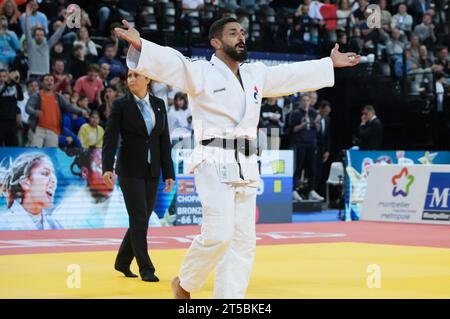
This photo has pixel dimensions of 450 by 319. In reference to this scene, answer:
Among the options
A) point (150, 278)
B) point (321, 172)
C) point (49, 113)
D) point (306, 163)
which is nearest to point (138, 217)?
point (150, 278)

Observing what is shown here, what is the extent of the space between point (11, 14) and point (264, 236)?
6.93m

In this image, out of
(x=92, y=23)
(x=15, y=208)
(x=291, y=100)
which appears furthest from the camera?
(x=291, y=100)

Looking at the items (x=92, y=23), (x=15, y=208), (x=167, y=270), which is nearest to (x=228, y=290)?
(x=167, y=270)

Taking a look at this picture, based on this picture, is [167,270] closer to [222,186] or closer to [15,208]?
[222,186]

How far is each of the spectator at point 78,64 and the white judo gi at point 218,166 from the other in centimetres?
1108

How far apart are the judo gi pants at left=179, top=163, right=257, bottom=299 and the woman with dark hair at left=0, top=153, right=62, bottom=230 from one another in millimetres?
8536

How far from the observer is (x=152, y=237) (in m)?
13.7

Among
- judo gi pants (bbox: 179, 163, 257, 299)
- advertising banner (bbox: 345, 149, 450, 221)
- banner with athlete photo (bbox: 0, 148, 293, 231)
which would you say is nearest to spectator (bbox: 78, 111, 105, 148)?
banner with athlete photo (bbox: 0, 148, 293, 231)

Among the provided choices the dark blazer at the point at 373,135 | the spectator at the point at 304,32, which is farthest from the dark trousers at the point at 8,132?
the spectator at the point at 304,32

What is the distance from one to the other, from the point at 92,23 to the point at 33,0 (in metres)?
2.52

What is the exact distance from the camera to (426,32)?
24.7 metres

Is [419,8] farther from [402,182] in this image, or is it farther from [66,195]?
[66,195]

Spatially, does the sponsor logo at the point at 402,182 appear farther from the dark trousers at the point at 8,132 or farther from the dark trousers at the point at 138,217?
the dark trousers at the point at 138,217
